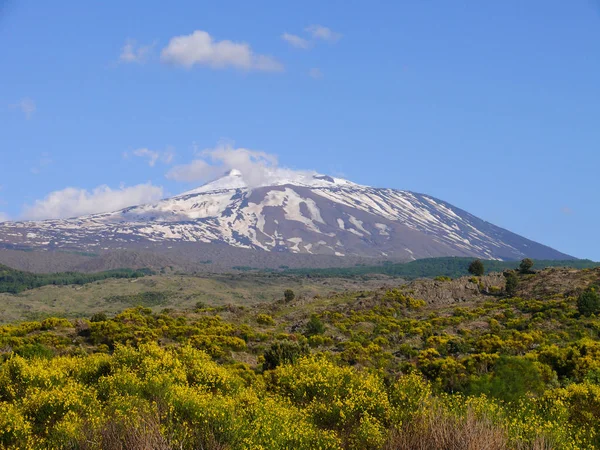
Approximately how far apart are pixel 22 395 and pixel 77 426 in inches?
363

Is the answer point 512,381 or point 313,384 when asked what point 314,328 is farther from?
point 313,384

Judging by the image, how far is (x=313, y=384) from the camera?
3180 cm

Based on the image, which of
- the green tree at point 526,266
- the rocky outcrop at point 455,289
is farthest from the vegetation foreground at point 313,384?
the green tree at point 526,266

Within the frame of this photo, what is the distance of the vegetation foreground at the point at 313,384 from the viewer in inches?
938

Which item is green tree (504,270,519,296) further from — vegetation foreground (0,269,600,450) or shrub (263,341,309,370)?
shrub (263,341,309,370)

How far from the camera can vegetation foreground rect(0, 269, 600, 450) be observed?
23828mm

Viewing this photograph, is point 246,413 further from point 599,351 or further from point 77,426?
point 599,351

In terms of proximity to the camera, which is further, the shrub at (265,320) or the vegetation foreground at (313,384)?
the shrub at (265,320)

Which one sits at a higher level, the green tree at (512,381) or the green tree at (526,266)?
the green tree at (526,266)

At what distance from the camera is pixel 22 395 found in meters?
31.9

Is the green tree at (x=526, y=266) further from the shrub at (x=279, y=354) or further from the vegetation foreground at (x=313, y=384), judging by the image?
the shrub at (x=279, y=354)

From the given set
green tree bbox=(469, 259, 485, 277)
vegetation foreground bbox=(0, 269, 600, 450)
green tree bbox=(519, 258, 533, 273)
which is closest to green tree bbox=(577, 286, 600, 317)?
vegetation foreground bbox=(0, 269, 600, 450)

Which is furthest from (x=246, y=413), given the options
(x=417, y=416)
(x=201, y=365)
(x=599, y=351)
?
(x=599, y=351)

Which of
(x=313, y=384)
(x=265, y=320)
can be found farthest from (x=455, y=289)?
(x=313, y=384)
